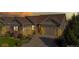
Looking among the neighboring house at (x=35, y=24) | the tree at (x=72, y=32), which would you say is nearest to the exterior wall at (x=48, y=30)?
the neighboring house at (x=35, y=24)

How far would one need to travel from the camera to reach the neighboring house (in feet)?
6.55

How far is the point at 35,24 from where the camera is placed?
2008 millimetres

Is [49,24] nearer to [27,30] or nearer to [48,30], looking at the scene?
[48,30]

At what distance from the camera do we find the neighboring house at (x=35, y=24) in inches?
78.6

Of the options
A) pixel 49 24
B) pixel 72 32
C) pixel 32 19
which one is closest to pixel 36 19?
pixel 32 19

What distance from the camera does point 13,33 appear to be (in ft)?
6.59

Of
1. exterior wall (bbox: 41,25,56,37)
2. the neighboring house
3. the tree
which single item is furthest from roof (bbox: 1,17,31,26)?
the tree

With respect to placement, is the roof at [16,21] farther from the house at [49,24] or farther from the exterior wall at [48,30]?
the exterior wall at [48,30]

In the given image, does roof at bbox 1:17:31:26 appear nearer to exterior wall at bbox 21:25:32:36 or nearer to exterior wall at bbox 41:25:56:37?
exterior wall at bbox 21:25:32:36
